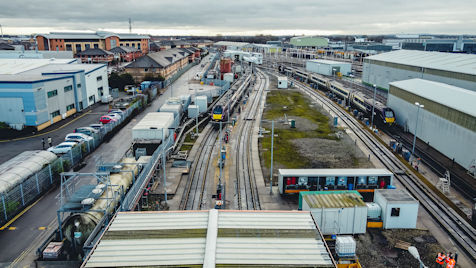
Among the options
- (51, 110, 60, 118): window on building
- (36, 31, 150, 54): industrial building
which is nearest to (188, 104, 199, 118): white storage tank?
(51, 110, 60, 118): window on building

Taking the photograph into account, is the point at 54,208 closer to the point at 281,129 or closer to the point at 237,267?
the point at 237,267

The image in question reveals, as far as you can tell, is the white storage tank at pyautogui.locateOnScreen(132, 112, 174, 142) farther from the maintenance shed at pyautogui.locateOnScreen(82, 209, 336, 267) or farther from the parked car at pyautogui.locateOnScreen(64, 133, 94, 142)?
the maintenance shed at pyautogui.locateOnScreen(82, 209, 336, 267)

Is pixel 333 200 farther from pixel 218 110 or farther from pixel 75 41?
pixel 75 41

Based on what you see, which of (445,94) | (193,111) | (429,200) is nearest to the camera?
(429,200)

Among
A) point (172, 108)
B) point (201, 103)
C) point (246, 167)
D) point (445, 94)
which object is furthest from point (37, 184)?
point (445, 94)

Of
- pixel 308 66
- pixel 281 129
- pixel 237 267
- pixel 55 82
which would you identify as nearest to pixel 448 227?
pixel 237 267
